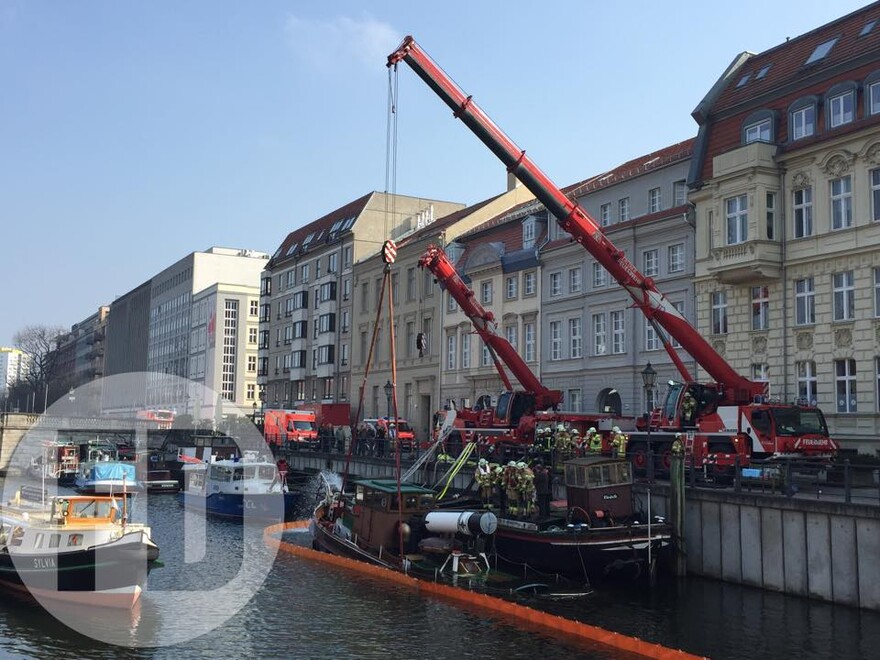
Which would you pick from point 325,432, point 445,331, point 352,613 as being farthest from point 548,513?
point 325,432

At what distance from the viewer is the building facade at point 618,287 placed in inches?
1699

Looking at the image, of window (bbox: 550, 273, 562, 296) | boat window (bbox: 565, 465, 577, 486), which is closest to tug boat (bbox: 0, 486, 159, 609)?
boat window (bbox: 565, 465, 577, 486)

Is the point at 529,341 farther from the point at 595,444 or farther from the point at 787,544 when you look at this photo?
the point at 787,544

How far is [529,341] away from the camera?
53375 millimetres

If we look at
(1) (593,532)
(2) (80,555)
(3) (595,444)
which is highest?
(3) (595,444)

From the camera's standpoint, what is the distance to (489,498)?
30219 mm

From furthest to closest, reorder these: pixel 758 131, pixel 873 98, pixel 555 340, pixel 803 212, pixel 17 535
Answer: pixel 555 340 < pixel 758 131 < pixel 803 212 < pixel 873 98 < pixel 17 535

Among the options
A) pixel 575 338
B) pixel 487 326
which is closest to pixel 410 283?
pixel 575 338

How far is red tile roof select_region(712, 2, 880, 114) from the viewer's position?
35781 millimetres

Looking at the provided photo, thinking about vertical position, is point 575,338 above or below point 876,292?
below

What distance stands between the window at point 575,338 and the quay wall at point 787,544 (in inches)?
843

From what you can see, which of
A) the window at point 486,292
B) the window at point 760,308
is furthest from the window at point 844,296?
the window at point 486,292

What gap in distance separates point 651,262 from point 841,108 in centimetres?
1181

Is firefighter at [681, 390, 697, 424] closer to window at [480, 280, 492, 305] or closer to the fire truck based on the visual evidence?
the fire truck
